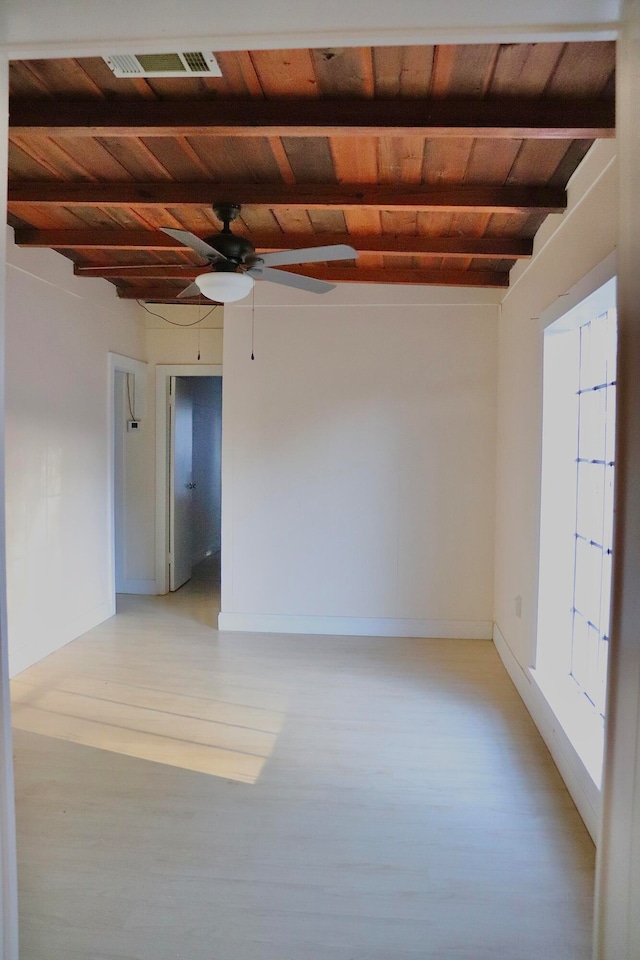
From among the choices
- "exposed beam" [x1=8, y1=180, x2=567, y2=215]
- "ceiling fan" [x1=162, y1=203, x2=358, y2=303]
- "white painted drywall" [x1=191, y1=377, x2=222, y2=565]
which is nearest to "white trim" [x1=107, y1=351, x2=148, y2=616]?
"white painted drywall" [x1=191, y1=377, x2=222, y2=565]

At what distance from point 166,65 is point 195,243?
667 millimetres

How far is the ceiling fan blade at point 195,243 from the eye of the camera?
2434 millimetres

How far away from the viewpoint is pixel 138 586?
237 inches

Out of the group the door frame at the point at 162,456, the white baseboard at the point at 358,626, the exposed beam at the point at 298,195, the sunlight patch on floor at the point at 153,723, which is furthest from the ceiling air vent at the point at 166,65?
the door frame at the point at 162,456

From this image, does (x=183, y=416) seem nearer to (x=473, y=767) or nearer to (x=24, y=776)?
(x=24, y=776)

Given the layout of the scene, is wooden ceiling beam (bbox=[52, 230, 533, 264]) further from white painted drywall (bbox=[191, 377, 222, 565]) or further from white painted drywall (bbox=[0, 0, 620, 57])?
white painted drywall (bbox=[191, 377, 222, 565])

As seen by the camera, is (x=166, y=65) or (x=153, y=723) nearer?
(x=166, y=65)

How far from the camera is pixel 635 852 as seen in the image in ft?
3.99

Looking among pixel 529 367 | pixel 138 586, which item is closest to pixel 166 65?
pixel 529 367

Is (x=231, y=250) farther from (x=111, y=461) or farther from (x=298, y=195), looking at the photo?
(x=111, y=461)

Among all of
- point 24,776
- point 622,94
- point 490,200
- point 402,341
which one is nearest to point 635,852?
point 622,94

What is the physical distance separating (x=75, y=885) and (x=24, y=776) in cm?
84

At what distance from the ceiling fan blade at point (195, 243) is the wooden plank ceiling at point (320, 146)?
0.37 metres

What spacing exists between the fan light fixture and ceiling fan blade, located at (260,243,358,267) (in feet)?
0.48
